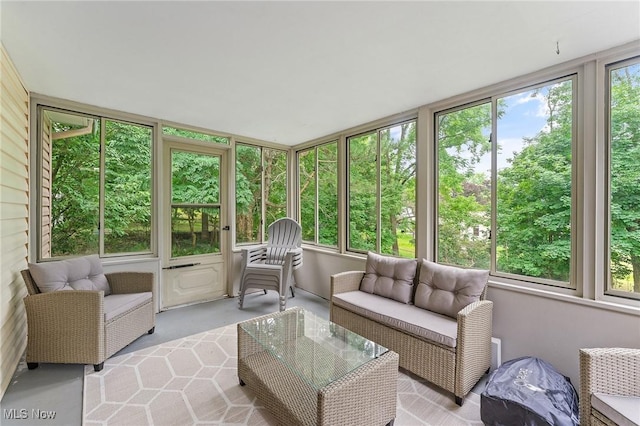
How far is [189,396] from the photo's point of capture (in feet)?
6.28

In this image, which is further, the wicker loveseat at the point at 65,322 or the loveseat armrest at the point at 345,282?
the loveseat armrest at the point at 345,282

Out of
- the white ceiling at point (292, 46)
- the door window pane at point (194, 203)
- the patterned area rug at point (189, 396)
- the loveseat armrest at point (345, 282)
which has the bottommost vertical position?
the patterned area rug at point (189, 396)

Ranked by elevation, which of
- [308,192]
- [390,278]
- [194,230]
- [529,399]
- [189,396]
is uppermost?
[308,192]

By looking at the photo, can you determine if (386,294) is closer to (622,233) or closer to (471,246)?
(471,246)

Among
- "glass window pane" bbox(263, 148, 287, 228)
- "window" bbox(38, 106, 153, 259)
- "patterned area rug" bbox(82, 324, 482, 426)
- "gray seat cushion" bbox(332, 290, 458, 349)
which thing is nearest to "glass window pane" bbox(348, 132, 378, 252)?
"gray seat cushion" bbox(332, 290, 458, 349)

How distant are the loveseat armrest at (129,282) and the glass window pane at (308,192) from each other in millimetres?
2410

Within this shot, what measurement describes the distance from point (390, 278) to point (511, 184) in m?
1.39

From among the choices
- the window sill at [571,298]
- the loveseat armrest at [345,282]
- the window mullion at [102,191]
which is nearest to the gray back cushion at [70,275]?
the window mullion at [102,191]

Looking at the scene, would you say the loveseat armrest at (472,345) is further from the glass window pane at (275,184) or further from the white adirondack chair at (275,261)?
the glass window pane at (275,184)

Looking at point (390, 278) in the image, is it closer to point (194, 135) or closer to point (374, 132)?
point (374, 132)

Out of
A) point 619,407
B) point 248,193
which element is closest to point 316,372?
point 619,407

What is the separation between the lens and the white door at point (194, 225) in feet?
12.3

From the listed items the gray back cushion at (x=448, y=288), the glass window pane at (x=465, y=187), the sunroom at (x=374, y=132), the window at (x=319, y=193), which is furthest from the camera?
the window at (x=319, y=193)

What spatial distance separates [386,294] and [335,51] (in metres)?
2.19
